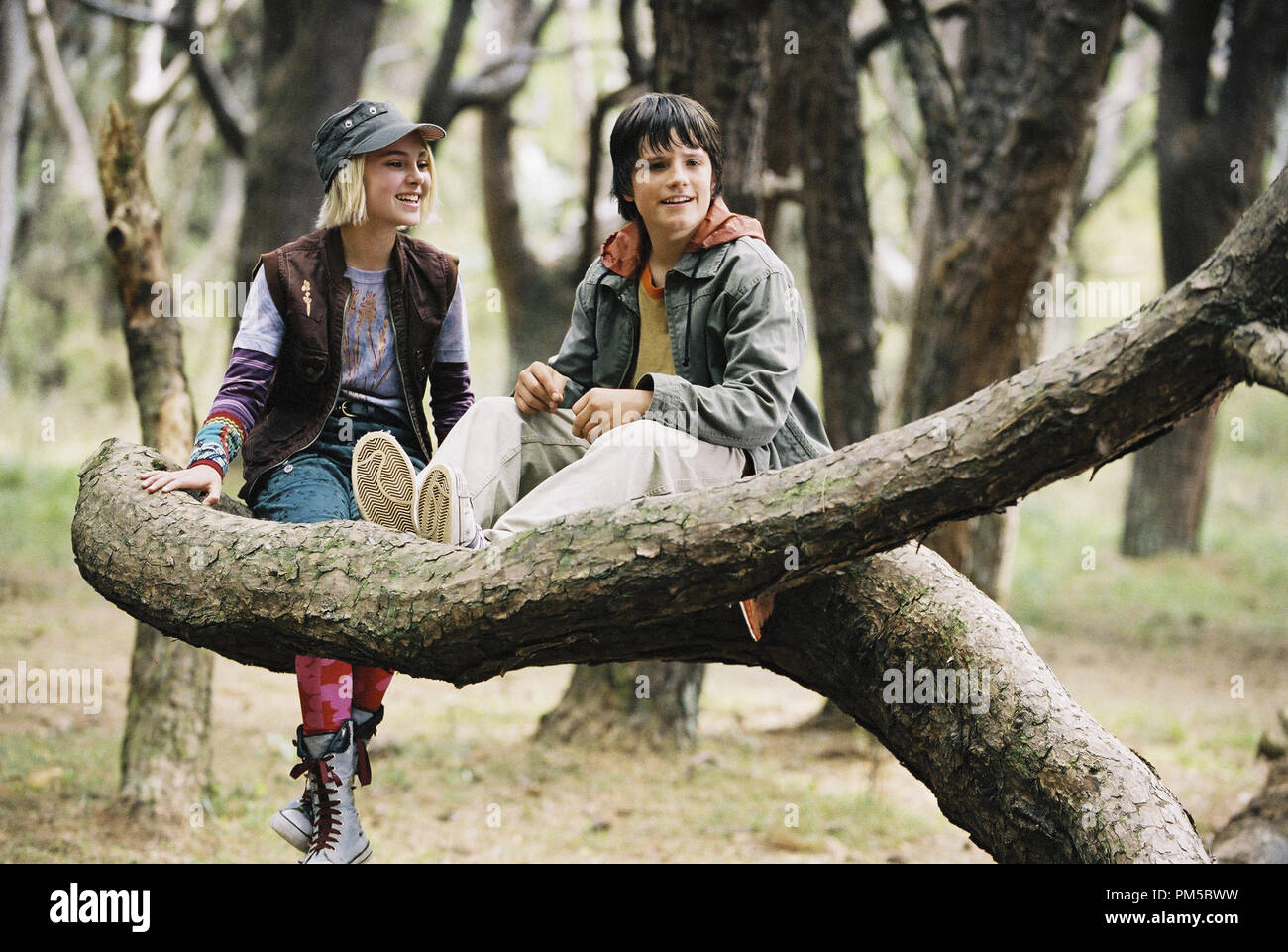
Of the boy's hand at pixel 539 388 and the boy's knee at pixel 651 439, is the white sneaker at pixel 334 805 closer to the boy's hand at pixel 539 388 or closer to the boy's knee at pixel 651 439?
the boy's hand at pixel 539 388

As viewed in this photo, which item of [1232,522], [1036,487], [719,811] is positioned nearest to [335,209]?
[1036,487]

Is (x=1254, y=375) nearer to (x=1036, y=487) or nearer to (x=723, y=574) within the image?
(x=1036, y=487)

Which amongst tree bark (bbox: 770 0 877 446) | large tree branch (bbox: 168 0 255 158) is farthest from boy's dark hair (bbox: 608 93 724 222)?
large tree branch (bbox: 168 0 255 158)

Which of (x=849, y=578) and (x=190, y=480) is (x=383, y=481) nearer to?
→ (x=190, y=480)

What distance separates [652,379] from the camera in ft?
9.61

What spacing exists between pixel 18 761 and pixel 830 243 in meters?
4.80

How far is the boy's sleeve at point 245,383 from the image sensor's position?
3.19m

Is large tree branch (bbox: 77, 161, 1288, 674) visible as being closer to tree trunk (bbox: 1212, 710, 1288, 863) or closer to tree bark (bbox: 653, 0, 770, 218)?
tree trunk (bbox: 1212, 710, 1288, 863)

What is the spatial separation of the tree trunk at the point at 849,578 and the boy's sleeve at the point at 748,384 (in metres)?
0.24

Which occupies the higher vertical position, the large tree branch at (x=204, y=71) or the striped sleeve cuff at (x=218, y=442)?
the large tree branch at (x=204, y=71)

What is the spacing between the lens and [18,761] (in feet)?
19.0

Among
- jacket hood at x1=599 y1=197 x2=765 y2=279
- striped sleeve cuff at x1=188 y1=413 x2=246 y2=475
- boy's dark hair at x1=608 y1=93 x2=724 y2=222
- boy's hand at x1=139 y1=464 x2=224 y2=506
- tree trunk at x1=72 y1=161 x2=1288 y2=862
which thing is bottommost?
tree trunk at x1=72 y1=161 x2=1288 y2=862

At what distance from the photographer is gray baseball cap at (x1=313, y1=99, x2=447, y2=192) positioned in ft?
10.8
